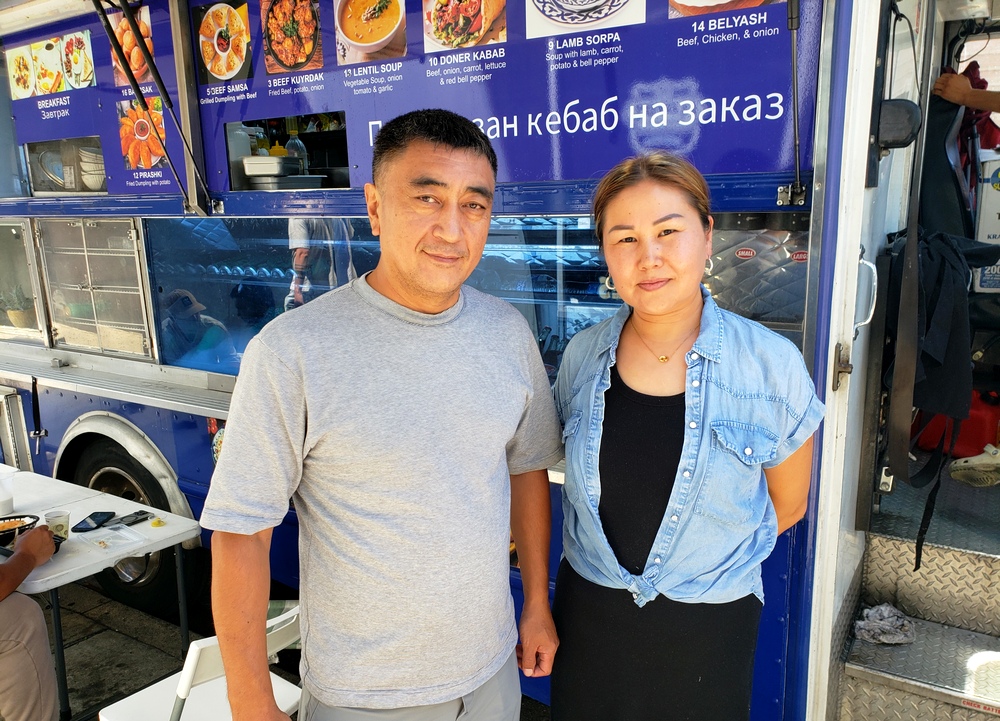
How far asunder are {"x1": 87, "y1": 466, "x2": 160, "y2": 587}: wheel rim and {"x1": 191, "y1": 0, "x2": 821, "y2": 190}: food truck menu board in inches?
81.6

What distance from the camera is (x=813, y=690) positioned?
2193mm

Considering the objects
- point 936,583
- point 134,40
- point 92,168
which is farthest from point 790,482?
point 92,168

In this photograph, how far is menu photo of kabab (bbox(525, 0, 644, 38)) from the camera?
2035 mm

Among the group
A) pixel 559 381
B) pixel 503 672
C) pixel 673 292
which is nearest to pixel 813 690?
pixel 503 672

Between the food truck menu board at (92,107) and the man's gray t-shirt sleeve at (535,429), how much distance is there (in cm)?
217

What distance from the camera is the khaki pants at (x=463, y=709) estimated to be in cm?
149

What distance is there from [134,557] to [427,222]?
3.09 m

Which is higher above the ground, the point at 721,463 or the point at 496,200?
the point at 496,200

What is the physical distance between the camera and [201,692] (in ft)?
7.91

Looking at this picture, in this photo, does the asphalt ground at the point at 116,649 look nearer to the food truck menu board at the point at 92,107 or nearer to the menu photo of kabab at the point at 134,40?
the food truck menu board at the point at 92,107

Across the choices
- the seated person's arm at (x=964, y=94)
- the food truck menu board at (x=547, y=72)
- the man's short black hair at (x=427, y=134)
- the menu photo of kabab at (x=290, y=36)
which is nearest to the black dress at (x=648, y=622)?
the man's short black hair at (x=427, y=134)

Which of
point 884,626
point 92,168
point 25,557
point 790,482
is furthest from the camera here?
point 92,168

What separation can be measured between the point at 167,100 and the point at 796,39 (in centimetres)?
229

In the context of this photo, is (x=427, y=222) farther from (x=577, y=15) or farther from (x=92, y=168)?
(x=92, y=168)
